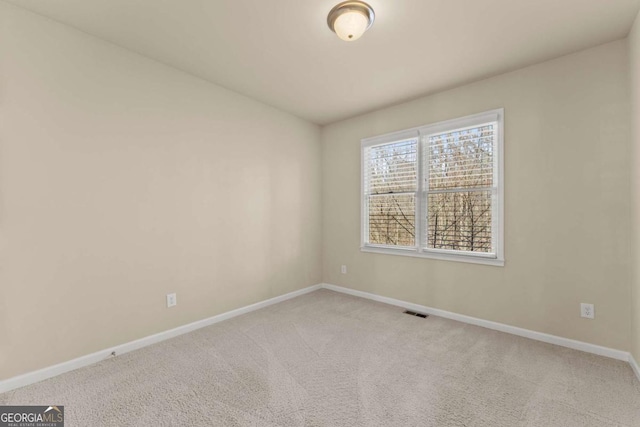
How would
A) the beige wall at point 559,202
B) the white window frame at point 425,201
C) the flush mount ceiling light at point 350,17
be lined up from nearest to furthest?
the flush mount ceiling light at point 350,17, the beige wall at point 559,202, the white window frame at point 425,201

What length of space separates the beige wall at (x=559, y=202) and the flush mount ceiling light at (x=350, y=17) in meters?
1.71

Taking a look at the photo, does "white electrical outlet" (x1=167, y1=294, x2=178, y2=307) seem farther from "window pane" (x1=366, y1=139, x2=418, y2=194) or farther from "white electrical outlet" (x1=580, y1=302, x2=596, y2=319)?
"white electrical outlet" (x1=580, y1=302, x2=596, y2=319)

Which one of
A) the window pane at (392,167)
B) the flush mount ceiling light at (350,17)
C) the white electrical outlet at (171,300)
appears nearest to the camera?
the flush mount ceiling light at (350,17)

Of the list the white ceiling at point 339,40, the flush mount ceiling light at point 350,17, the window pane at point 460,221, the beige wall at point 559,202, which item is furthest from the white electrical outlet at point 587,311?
the flush mount ceiling light at point 350,17

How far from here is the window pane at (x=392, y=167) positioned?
359 centimetres

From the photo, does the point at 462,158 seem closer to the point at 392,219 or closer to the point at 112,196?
the point at 392,219

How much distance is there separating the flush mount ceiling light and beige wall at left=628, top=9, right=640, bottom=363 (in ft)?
6.28

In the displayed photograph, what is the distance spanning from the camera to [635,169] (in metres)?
2.13

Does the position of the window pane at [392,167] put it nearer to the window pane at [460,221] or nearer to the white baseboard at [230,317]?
the window pane at [460,221]

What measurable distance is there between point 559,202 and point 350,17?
7.79 ft

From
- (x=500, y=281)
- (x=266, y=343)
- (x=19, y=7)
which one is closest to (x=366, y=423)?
(x=266, y=343)

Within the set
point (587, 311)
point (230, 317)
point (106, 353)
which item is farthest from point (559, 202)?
point (106, 353)

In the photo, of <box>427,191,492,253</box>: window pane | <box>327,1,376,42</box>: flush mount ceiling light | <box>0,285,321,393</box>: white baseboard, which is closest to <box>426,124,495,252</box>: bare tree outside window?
<box>427,191,492,253</box>: window pane

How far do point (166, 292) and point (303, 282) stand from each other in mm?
1925
